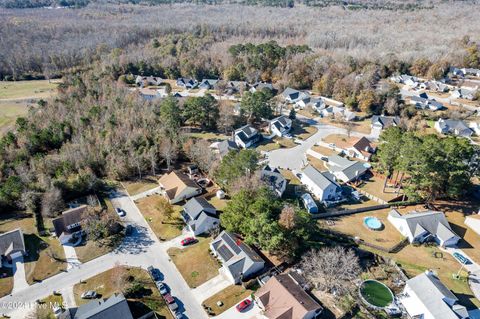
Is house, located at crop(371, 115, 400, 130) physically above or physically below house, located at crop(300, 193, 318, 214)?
above

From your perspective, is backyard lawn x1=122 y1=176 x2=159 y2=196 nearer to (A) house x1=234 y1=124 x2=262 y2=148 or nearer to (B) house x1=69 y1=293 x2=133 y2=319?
(A) house x1=234 y1=124 x2=262 y2=148

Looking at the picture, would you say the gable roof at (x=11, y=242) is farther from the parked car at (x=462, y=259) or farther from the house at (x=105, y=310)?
the parked car at (x=462, y=259)

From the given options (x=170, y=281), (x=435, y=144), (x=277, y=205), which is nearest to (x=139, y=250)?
(x=170, y=281)

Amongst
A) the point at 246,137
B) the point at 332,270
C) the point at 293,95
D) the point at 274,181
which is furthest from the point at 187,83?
the point at 332,270

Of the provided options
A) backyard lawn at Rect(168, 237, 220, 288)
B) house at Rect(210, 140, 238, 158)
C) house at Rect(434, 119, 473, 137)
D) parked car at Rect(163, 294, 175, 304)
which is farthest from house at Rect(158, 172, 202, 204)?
house at Rect(434, 119, 473, 137)

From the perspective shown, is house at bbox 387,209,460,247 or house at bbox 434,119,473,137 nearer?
house at bbox 387,209,460,247

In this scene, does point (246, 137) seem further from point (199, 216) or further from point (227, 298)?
point (227, 298)

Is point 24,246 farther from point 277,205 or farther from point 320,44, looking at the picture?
point 320,44
